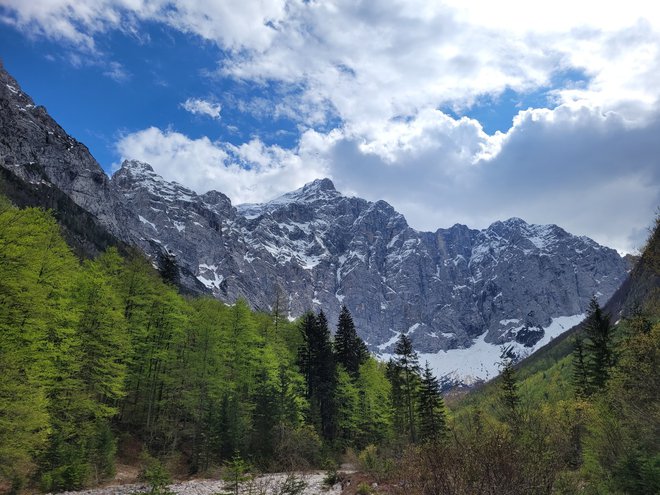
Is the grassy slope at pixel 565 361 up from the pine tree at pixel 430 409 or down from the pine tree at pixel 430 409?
up

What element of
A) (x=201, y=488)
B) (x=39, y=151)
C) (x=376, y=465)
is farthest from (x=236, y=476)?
(x=39, y=151)

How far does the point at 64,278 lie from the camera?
2266 cm

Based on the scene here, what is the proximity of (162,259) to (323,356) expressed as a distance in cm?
2202

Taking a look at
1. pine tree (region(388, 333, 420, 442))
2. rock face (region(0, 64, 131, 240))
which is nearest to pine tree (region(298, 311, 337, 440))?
pine tree (region(388, 333, 420, 442))

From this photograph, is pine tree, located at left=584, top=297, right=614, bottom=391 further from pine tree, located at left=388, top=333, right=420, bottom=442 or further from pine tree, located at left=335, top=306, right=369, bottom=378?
pine tree, located at left=335, top=306, right=369, bottom=378

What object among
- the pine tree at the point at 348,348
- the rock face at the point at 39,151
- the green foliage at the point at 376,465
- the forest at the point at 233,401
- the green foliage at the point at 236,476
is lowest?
the green foliage at the point at 376,465

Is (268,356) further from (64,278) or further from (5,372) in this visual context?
(5,372)

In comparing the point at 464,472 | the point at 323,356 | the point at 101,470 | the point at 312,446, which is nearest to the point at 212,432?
the point at 101,470

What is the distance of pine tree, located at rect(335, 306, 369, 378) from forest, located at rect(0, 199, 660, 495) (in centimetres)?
47

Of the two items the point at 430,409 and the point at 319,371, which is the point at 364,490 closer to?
the point at 430,409

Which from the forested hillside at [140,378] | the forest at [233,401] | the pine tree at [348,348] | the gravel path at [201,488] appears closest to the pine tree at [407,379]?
the forest at [233,401]

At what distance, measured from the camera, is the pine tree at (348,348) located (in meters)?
56.3

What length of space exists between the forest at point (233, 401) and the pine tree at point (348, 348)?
47 cm

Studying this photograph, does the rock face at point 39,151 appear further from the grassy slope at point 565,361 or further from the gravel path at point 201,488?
the gravel path at point 201,488
